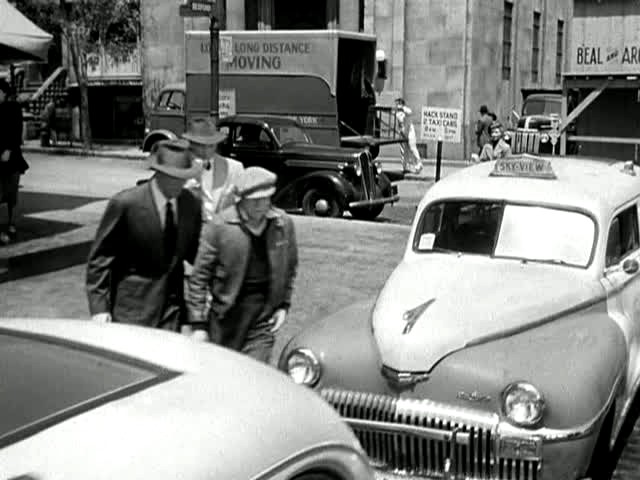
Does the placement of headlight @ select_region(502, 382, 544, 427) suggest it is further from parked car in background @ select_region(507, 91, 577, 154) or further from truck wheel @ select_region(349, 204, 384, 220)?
parked car in background @ select_region(507, 91, 577, 154)

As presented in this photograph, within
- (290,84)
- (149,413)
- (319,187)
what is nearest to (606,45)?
(319,187)

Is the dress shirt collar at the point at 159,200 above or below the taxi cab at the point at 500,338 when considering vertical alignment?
above

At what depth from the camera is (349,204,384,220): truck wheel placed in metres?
16.7

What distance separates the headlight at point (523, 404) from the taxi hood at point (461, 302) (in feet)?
1.50

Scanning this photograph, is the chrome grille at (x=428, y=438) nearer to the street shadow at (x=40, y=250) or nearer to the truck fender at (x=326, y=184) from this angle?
the street shadow at (x=40, y=250)

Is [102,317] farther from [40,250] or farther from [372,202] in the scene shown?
[372,202]

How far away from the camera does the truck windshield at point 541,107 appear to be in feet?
97.3

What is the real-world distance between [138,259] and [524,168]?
2.82 m

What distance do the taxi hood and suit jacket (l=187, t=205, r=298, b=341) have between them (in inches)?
24.6

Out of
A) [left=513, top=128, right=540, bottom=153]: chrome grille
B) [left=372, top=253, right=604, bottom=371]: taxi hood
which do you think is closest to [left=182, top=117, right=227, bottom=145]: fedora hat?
[left=372, top=253, right=604, bottom=371]: taxi hood

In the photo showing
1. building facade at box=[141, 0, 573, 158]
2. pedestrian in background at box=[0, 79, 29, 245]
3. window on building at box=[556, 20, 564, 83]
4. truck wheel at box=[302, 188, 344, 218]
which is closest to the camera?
pedestrian in background at box=[0, 79, 29, 245]

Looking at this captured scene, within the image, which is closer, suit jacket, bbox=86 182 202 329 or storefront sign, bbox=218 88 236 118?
suit jacket, bbox=86 182 202 329

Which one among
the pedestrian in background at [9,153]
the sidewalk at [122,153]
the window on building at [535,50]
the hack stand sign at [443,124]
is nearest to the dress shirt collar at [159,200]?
the pedestrian in background at [9,153]

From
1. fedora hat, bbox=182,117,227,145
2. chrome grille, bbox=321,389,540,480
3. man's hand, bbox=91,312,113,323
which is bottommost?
chrome grille, bbox=321,389,540,480
